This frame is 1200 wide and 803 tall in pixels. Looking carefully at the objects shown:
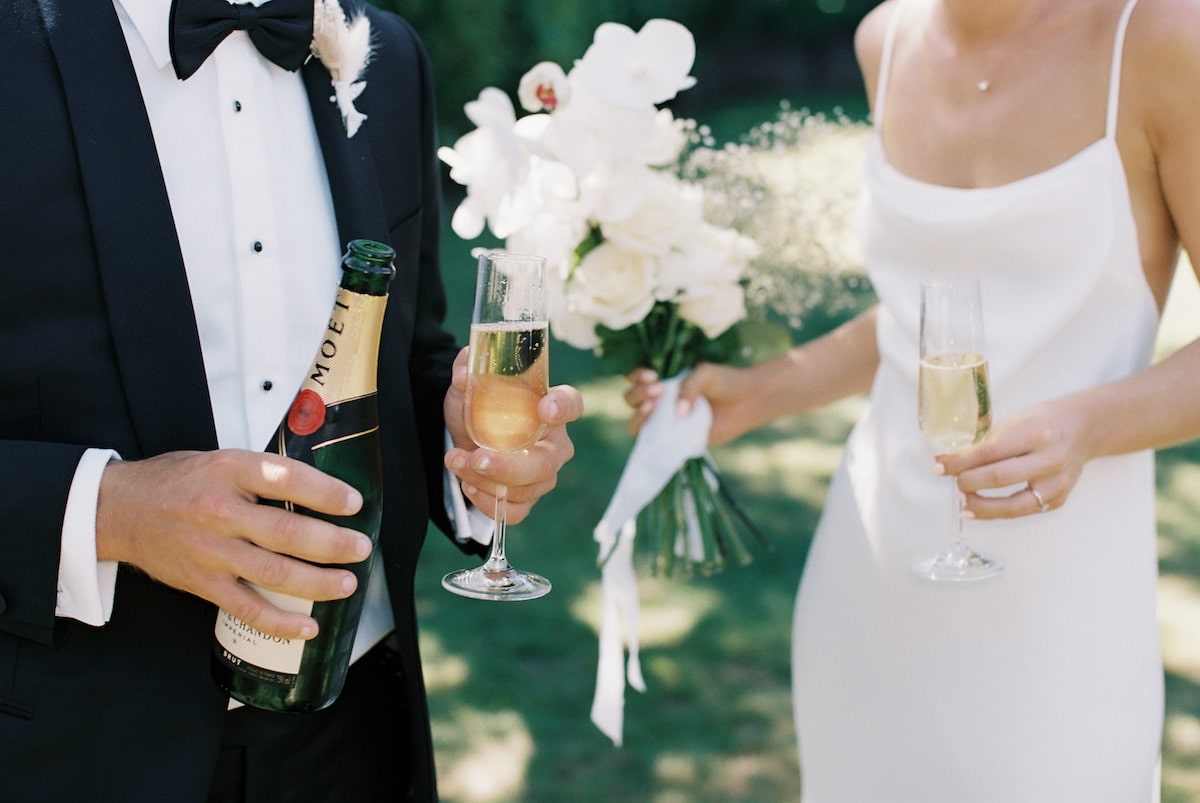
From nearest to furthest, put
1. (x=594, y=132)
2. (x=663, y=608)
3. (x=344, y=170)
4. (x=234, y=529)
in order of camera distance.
→ (x=234, y=529) → (x=344, y=170) → (x=594, y=132) → (x=663, y=608)

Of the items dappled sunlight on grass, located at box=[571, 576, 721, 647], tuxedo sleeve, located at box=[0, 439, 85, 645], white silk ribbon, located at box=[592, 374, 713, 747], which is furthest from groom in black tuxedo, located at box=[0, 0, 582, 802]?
dappled sunlight on grass, located at box=[571, 576, 721, 647]

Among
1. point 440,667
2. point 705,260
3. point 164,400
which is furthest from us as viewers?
point 440,667

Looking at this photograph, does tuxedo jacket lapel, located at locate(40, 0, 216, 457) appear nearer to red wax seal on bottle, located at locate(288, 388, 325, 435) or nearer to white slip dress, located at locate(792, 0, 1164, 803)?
red wax seal on bottle, located at locate(288, 388, 325, 435)

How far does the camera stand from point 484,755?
3.99m

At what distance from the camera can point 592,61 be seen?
2.59 metres

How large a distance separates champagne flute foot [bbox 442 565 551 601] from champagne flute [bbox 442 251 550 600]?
9cm

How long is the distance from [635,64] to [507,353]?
0.98 meters

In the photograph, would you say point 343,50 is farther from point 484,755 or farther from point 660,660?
point 660,660

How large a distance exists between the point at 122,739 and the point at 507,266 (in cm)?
87

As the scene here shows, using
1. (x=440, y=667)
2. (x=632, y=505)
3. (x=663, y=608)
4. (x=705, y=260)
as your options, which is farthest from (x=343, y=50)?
(x=663, y=608)

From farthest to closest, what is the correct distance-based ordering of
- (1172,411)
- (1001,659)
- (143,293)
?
(1001,659) < (1172,411) < (143,293)

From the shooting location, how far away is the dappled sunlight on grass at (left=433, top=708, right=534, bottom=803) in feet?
12.5

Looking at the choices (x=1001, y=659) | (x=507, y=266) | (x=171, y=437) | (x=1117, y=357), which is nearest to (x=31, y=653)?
(x=171, y=437)

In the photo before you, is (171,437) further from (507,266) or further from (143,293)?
(507,266)
